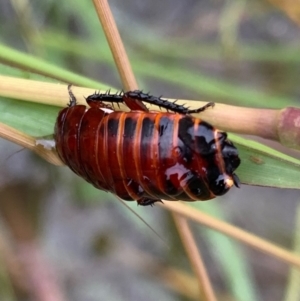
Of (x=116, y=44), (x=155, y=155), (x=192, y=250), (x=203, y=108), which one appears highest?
(x=116, y=44)

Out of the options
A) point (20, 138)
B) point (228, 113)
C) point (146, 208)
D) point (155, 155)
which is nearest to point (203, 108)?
point (228, 113)

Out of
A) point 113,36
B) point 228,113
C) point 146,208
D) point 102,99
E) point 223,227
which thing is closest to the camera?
point 228,113

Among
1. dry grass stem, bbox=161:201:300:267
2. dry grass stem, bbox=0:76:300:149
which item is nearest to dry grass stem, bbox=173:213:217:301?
dry grass stem, bbox=161:201:300:267

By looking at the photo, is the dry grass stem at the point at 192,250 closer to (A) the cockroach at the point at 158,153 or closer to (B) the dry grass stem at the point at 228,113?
(A) the cockroach at the point at 158,153

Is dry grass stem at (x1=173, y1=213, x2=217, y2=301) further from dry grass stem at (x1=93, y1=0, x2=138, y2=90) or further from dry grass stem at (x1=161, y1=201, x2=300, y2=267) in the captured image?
dry grass stem at (x1=93, y1=0, x2=138, y2=90)

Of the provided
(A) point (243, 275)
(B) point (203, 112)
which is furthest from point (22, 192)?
(B) point (203, 112)

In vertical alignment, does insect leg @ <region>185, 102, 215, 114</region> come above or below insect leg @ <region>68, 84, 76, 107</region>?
below

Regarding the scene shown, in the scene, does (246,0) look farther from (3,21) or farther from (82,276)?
(82,276)

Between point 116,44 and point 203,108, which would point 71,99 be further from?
point 203,108
